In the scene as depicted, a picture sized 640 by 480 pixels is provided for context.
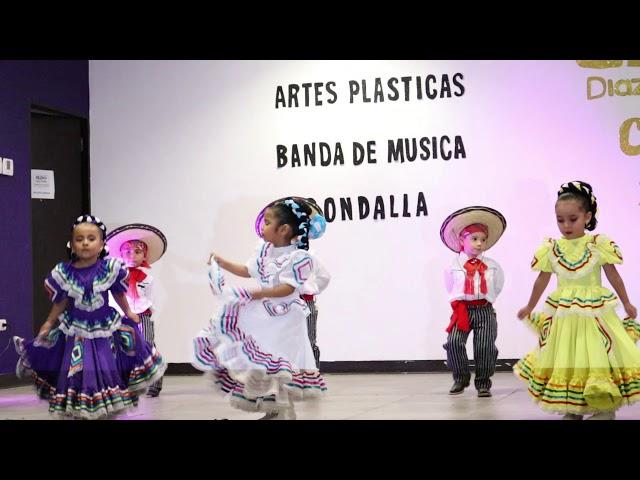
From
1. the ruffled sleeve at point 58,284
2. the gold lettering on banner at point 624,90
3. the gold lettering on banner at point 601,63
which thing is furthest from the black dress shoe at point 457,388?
the gold lettering on banner at point 601,63

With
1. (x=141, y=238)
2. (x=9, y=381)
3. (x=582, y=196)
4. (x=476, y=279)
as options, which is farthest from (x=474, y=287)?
(x=9, y=381)

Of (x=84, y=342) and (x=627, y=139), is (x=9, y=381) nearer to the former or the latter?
(x=84, y=342)

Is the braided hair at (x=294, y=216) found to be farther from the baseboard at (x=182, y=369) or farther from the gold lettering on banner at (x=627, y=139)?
the baseboard at (x=182, y=369)

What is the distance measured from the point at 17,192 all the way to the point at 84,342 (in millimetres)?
3363

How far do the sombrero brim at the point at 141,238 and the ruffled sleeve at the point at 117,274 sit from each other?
1834 millimetres

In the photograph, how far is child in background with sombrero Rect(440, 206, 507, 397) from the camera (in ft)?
23.2

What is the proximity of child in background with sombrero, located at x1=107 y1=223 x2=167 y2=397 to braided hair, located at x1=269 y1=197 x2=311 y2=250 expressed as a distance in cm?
216

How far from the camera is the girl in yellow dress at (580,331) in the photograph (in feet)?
16.9

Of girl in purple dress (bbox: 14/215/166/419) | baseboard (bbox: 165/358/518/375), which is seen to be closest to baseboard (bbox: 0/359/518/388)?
baseboard (bbox: 165/358/518/375)

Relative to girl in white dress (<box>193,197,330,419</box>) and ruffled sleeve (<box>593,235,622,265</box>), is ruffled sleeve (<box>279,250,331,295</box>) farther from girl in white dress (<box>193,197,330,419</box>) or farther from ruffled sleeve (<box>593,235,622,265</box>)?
ruffled sleeve (<box>593,235,622,265</box>)

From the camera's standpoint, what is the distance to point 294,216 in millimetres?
5547

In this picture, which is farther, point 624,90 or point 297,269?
point 624,90

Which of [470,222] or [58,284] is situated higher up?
[470,222]
